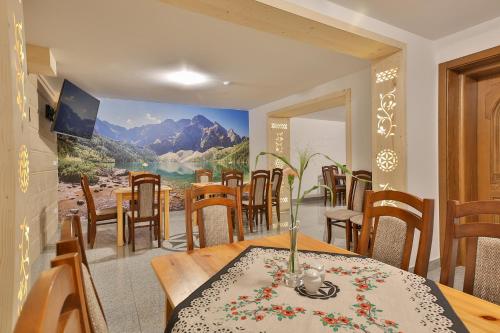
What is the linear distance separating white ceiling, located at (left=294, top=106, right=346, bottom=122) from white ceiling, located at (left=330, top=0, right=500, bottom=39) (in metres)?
4.26

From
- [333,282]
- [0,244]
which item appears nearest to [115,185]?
[0,244]

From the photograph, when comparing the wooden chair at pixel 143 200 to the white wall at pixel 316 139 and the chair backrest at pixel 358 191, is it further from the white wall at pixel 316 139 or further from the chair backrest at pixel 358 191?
the white wall at pixel 316 139

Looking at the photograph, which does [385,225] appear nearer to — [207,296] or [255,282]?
[255,282]

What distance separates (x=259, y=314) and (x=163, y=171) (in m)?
5.86

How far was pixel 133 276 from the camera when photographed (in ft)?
9.11

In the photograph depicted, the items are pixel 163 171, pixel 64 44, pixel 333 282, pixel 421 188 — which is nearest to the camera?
pixel 333 282

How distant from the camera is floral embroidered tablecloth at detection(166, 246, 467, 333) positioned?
815 millimetres

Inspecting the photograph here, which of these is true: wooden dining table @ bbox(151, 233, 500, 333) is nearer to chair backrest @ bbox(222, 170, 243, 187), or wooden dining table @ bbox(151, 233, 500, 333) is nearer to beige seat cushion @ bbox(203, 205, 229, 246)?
beige seat cushion @ bbox(203, 205, 229, 246)

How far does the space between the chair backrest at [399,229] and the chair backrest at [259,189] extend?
3021 millimetres

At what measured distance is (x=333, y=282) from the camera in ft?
3.62

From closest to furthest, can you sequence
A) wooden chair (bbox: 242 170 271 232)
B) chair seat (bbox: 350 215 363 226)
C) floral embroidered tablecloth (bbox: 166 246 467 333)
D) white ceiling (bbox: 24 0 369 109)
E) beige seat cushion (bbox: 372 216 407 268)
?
floral embroidered tablecloth (bbox: 166 246 467 333), beige seat cushion (bbox: 372 216 407 268), white ceiling (bbox: 24 0 369 109), chair seat (bbox: 350 215 363 226), wooden chair (bbox: 242 170 271 232)

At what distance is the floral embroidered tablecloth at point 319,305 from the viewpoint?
2.67 feet

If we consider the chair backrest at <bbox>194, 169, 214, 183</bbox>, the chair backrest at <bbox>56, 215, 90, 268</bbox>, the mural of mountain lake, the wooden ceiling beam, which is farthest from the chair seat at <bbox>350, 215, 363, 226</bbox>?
the mural of mountain lake

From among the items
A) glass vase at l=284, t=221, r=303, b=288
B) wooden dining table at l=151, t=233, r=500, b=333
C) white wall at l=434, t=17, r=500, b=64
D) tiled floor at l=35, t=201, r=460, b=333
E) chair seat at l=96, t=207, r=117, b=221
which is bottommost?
tiled floor at l=35, t=201, r=460, b=333
